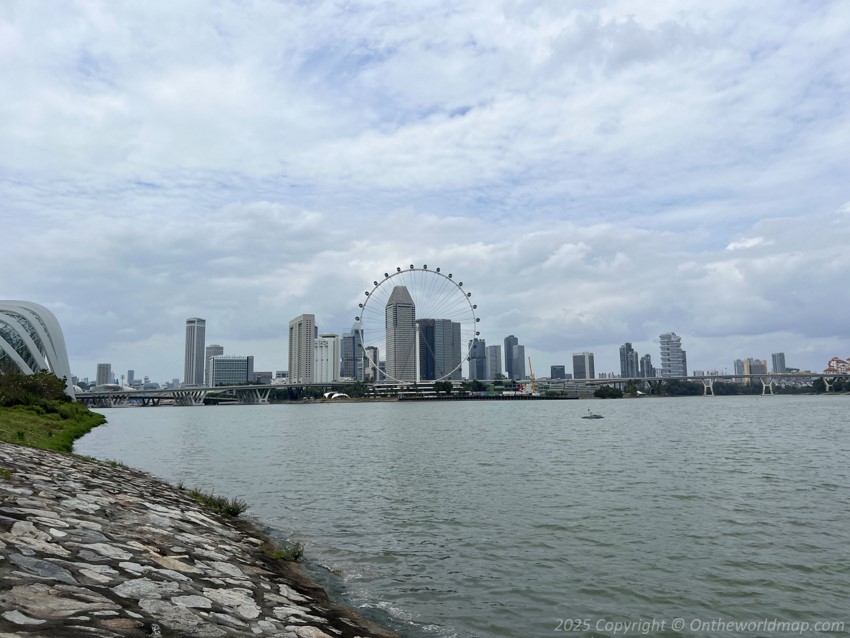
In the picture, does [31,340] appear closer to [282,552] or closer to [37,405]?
[37,405]

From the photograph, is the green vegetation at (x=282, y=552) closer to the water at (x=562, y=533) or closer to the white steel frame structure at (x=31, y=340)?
the water at (x=562, y=533)

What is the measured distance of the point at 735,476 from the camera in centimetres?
3009

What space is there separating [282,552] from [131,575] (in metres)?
6.78

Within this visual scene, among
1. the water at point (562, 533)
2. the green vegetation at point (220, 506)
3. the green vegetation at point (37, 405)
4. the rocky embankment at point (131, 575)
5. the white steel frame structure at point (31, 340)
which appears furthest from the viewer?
the white steel frame structure at point (31, 340)

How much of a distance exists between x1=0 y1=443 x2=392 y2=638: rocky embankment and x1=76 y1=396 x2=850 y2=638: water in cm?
219

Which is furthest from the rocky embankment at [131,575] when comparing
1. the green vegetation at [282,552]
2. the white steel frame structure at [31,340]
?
the white steel frame structure at [31,340]

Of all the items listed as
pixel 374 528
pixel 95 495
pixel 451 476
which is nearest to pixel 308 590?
pixel 95 495

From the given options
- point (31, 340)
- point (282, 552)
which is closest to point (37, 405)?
point (282, 552)

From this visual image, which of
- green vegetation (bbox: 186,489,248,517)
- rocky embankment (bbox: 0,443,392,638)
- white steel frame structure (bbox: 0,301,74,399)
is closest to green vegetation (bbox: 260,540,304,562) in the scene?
rocky embankment (bbox: 0,443,392,638)

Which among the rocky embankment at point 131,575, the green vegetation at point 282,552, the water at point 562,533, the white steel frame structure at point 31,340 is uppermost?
the white steel frame structure at point 31,340

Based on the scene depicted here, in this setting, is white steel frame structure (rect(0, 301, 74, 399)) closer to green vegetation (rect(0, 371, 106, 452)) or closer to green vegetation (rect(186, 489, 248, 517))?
green vegetation (rect(0, 371, 106, 452))

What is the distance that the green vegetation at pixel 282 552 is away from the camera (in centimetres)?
1472

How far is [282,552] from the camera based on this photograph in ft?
49.4

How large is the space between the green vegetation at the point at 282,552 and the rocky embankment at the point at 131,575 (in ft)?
0.92
